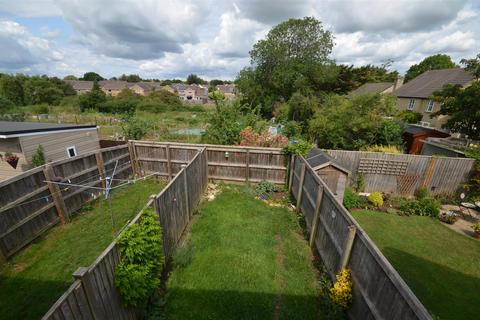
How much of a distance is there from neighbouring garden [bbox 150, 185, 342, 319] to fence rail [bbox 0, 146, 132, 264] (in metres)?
4.15

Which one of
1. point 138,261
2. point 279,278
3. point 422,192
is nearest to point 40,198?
point 138,261

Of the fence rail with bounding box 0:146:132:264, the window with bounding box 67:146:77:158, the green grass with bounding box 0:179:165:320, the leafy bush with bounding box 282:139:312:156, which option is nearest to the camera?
the green grass with bounding box 0:179:165:320

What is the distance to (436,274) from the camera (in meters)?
5.70

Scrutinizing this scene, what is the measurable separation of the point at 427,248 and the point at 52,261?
1041cm

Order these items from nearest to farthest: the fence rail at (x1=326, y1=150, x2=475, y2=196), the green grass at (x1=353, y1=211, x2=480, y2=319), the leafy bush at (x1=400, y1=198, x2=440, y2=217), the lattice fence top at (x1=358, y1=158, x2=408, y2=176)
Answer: the green grass at (x1=353, y1=211, x2=480, y2=319)
the leafy bush at (x1=400, y1=198, x2=440, y2=217)
the fence rail at (x1=326, y1=150, x2=475, y2=196)
the lattice fence top at (x1=358, y1=158, x2=408, y2=176)

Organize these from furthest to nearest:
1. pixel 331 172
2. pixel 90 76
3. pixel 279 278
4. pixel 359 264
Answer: pixel 90 76 → pixel 331 172 → pixel 279 278 → pixel 359 264

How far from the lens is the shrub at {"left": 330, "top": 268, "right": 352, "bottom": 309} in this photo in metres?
4.07

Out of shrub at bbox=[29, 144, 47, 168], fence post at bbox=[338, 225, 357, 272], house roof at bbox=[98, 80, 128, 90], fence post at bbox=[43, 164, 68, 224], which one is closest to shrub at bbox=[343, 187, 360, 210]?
fence post at bbox=[338, 225, 357, 272]

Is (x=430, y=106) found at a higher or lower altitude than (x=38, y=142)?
higher

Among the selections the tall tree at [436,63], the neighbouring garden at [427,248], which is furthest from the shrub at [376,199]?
the tall tree at [436,63]

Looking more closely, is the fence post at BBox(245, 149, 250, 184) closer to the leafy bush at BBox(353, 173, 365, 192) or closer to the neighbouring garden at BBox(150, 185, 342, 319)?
the neighbouring garden at BBox(150, 185, 342, 319)

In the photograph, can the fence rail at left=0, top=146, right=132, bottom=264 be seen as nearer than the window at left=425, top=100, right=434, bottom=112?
Yes

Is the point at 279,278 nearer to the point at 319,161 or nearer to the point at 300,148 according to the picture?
the point at 319,161

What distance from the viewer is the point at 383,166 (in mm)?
9789
